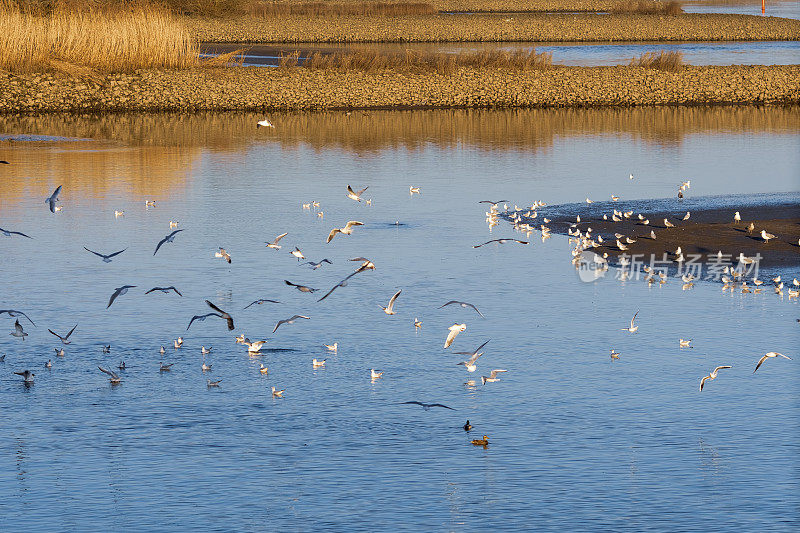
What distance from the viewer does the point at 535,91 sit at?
135ft

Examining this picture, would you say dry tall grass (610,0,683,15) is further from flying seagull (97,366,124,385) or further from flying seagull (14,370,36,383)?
flying seagull (14,370,36,383)

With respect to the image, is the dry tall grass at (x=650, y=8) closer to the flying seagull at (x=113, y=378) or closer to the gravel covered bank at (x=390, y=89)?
the gravel covered bank at (x=390, y=89)

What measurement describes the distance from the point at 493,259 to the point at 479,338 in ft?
13.8

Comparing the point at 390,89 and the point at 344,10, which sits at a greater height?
the point at 344,10

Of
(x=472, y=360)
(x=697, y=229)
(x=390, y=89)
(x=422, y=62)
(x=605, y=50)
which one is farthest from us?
(x=605, y=50)

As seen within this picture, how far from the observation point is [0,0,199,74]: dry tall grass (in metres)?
39.0

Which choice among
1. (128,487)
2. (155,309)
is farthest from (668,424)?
(155,309)

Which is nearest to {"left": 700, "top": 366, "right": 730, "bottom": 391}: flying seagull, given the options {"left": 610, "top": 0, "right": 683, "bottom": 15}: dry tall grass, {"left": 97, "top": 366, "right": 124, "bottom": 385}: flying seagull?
{"left": 97, "top": 366, "right": 124, "bottom": 385}: flying seagull

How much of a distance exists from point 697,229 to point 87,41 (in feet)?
89.3

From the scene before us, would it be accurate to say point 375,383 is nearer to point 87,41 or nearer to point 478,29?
point 87,41

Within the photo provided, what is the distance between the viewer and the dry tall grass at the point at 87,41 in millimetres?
39000

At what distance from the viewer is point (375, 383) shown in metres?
11.0

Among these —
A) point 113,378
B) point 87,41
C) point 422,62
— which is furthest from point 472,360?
point 422,62

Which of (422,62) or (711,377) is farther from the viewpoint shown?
(422,62)
